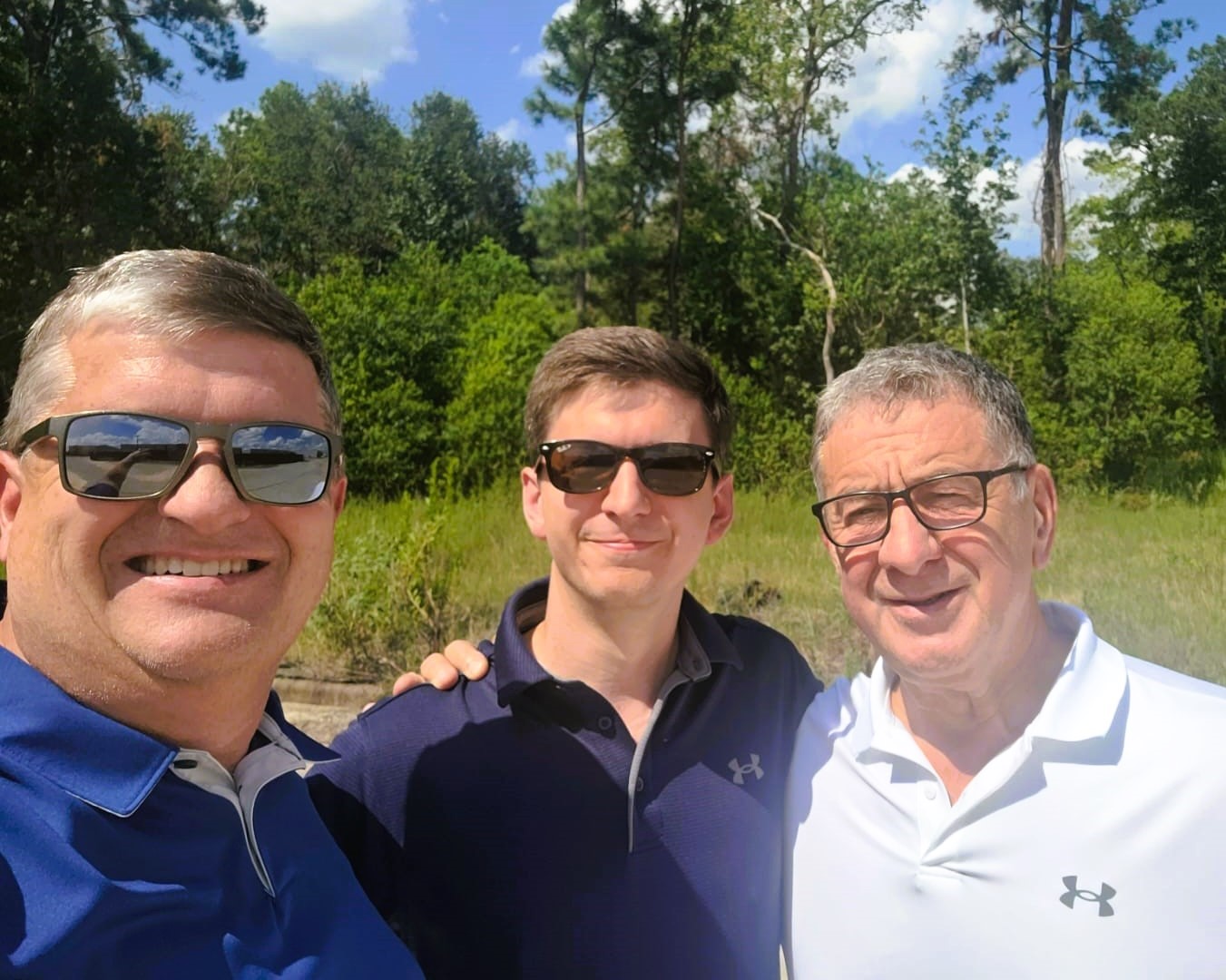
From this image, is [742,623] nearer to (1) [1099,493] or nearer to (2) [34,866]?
(2) [34,866]

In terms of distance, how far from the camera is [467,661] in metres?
2.04

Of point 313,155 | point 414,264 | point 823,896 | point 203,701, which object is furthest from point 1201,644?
point 313,155

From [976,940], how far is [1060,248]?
1872cm

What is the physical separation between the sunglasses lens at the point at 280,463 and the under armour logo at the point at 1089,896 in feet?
4.69

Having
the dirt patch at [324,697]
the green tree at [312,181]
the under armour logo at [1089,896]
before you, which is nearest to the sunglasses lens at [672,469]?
the under armour logo at [1089,896]

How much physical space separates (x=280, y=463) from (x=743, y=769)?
114 centimetres

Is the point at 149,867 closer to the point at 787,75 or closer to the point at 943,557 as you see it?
the point at 943,557

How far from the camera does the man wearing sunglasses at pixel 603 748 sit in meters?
1.72

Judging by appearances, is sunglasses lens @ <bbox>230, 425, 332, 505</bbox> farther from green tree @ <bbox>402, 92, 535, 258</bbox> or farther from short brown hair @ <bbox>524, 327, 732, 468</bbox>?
green tree @ <bbox>402, 92, 535, 258</bbox>

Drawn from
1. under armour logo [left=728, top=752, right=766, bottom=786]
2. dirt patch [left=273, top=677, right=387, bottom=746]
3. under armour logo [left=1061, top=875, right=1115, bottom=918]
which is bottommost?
dirt patch [left=273, top=677, right=387, bottom=746]

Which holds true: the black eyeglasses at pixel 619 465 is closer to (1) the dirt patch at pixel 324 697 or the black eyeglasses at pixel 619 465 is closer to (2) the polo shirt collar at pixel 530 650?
(2) the polo shirt collar at pixel 530 650

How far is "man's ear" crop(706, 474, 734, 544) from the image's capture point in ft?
7.49

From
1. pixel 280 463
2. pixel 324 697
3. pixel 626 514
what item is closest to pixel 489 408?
pixel 324 697

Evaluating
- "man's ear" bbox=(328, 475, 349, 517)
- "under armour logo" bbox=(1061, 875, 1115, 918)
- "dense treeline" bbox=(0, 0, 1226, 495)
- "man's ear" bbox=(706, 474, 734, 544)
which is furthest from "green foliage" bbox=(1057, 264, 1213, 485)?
"man's ear" bbox=(328, 475, 349, 517)
